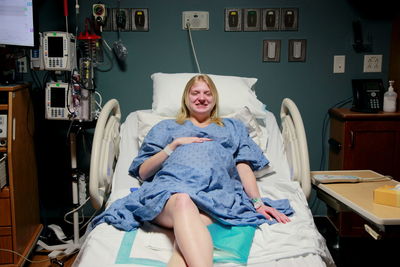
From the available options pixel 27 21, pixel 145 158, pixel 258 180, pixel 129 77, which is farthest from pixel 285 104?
pixel 27 21

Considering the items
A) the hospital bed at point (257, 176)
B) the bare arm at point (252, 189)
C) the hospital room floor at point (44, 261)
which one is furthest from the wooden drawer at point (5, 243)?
the bare arm at point (252, 189)

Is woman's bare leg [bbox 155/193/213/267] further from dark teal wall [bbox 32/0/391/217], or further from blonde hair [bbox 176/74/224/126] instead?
dark teal wall [bbox 32/0/391/217]

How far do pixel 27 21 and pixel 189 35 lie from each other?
950mm

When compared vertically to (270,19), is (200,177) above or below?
below

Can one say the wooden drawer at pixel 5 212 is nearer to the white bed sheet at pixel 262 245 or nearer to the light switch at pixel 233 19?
the white bed sheet at pixel 262 245

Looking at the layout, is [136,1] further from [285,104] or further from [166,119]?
[285,104]

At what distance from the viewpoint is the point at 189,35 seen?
2.67 metres

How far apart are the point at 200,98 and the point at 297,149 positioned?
0.52 m

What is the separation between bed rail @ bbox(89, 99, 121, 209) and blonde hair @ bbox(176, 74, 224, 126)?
35 cm

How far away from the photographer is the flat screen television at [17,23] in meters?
2.21

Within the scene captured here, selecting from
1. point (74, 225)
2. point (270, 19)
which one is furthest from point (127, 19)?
point (74, 225)

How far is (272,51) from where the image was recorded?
2.69 metres

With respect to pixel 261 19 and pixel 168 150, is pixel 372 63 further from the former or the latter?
pixel 168 150

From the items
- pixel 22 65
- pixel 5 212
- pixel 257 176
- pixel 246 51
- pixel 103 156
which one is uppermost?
pixel 246 51
